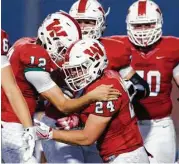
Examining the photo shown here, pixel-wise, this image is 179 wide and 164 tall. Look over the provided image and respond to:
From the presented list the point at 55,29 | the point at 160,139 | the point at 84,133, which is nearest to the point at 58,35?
the point at 55,29

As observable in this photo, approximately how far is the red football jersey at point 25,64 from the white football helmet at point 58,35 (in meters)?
0.09

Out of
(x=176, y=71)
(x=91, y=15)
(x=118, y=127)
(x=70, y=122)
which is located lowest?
(x=70, y=122)

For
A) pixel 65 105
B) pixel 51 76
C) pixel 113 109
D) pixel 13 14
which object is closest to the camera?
pixel 113 109

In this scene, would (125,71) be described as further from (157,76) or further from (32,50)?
(32,50)

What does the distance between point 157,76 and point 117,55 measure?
39 cm

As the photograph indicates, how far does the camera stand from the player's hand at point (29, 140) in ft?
11.8

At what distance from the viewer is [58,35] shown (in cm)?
393

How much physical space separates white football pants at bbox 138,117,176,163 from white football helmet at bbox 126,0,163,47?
495 millimetres

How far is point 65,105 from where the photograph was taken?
375cm

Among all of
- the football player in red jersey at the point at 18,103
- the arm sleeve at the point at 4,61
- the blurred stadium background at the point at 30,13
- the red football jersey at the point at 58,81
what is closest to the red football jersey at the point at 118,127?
the football player in red jersey at the point at 18,103

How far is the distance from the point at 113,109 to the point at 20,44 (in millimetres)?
789

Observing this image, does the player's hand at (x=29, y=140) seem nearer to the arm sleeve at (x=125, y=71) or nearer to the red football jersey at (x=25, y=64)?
the red football jersey at (x=25, y=64)

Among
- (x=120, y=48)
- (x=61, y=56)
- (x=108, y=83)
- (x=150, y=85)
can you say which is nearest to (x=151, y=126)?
(x=150, y=85)

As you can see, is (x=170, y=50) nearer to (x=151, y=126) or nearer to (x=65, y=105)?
(x=151, y=126)
